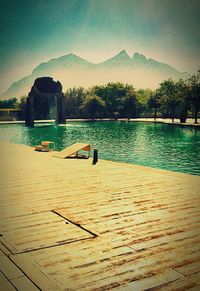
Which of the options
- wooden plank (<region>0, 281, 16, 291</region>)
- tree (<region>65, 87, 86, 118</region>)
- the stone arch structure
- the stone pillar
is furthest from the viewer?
tree (<region>65, 87, 86, 118</region>)

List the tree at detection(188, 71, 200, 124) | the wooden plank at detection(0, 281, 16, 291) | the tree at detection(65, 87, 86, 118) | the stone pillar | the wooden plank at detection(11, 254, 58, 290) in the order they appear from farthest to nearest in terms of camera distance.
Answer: the tree at detection(65, 87, 86, 118), the stone pillar, the tree at detection(188, 71, 200, 124), the wooden plank at detection(11, 254, 58, 290), the wooden plank at detection(0, 281, 16, 291)

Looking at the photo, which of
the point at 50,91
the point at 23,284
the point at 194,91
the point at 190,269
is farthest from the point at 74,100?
the point at 23,284

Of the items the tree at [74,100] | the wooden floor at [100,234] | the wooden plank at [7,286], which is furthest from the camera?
the tree at [74,100]

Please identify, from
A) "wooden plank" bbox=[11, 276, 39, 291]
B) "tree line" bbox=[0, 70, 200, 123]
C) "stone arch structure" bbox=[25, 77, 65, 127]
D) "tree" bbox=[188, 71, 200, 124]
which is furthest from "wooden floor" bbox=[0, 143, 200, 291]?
"tree line" bbox=[0, 70, 200, 123]

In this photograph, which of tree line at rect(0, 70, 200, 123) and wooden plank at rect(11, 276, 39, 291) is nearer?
wooden plank at rect(11, 276, 39, 291)

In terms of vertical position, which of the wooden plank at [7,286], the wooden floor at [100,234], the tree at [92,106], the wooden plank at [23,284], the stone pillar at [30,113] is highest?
the tree at [92,106]

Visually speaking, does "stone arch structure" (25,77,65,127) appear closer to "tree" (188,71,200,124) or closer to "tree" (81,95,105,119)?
Result: "tree" (81,95,105,119)

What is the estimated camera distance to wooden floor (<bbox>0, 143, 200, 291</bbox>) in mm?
3047

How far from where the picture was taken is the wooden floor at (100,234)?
3047 mm

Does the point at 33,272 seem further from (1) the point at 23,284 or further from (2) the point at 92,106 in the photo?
(2) the point at 92,106

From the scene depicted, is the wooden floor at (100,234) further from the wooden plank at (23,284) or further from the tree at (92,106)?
the tree at (92,106)

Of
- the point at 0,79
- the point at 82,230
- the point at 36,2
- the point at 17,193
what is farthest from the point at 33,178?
the point at 36,2

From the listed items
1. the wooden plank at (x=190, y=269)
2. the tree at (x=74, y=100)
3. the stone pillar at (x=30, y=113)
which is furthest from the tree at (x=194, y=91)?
the wooden plank at (x=190, y=269)

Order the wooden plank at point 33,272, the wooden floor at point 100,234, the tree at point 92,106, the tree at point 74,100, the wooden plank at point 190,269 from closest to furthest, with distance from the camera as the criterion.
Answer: the wooden plank at point 33,272 → the wooden floor at point 100,234 → the wooden plank at point 190,269 → the tree at point 92,106 → the tree at point 74,100
